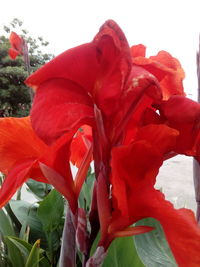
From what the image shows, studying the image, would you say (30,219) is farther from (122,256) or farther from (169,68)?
(169,68)

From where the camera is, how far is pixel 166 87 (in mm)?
270

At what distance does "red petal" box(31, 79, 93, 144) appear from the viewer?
0.18 meters

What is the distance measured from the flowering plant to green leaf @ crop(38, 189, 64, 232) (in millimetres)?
343

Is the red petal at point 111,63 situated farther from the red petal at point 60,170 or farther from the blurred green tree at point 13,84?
the blurred green tree at point 13,84

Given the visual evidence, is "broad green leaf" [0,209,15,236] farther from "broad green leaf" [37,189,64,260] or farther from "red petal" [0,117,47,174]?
"red petal" [0,117,47,174]

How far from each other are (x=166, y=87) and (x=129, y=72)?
77 millimetres

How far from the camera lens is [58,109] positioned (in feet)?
0.63

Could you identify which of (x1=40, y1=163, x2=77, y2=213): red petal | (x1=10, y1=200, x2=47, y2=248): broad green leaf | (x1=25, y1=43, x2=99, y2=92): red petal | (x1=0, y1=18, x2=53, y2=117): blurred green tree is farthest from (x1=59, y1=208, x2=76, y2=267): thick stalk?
(x1=0, y1=18, x2=53, y2=117): blurred green tree

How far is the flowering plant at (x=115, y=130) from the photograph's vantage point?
20 cm

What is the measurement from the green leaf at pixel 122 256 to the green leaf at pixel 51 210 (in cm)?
16

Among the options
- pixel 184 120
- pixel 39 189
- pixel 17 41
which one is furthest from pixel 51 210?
pixel 17 41

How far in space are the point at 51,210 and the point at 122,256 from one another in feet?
0.60

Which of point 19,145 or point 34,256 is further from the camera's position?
point 34,256

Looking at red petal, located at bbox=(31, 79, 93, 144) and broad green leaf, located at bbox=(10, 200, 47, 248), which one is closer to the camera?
red petal, located at bbox=(31, 79, 93, 144)
